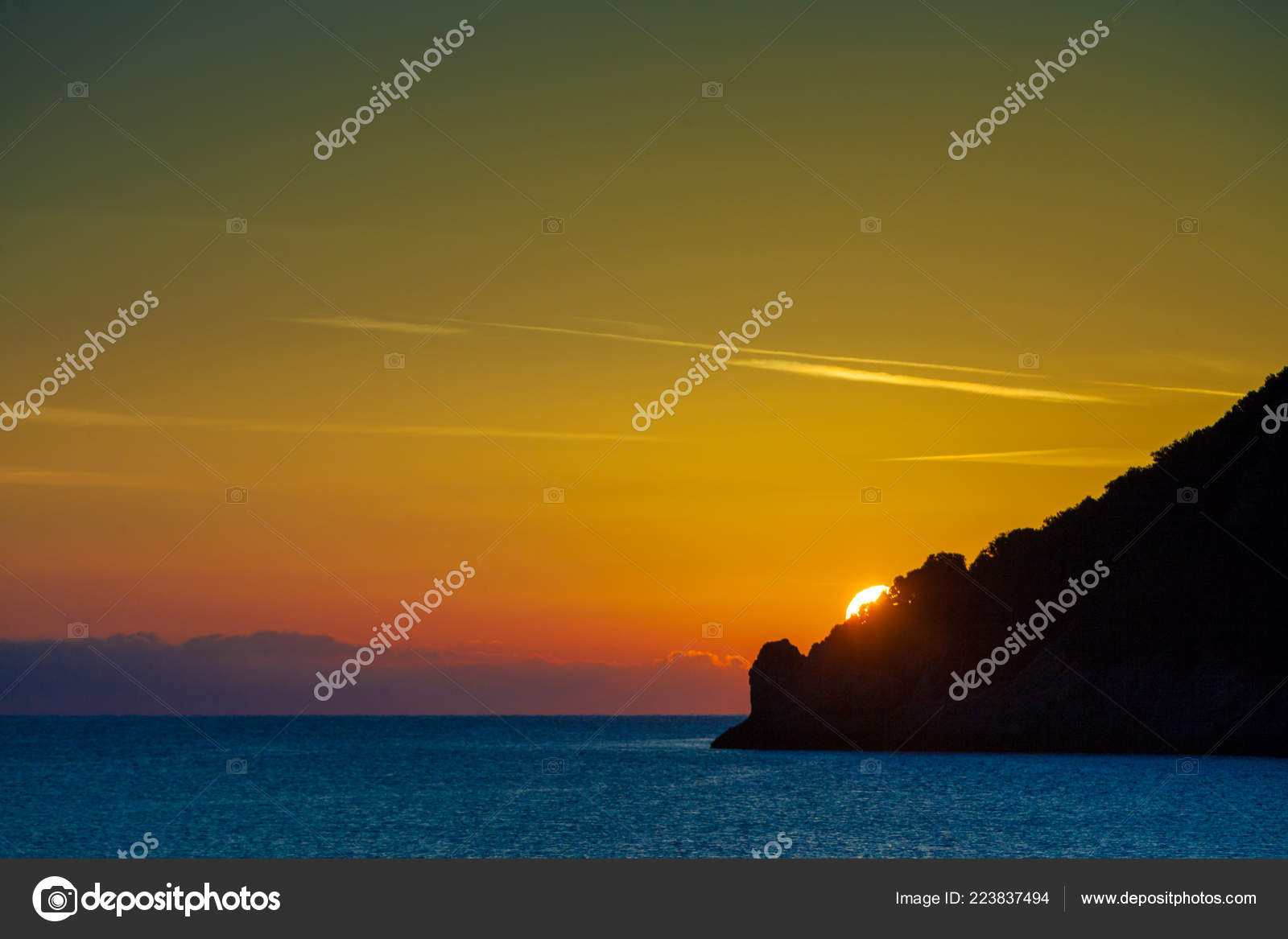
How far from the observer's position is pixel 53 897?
1373 centimetres

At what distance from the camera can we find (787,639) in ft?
329

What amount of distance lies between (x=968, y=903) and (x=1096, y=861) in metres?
2.04

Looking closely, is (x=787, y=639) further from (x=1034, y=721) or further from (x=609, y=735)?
(x=609, y=735)

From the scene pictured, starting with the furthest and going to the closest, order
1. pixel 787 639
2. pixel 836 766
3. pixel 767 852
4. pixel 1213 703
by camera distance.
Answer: pixel 787 639 < pixel 836 766 < pixel 1213 703 < pixel 767 852

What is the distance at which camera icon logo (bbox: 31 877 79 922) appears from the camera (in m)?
13.6

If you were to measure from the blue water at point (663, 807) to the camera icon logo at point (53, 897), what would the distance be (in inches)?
1097

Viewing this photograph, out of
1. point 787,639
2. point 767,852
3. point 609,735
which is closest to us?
point 767,852

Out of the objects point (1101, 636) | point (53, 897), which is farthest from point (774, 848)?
point (1101, 636)

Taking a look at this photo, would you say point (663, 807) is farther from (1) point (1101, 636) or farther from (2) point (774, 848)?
(1) point (1101, 636)

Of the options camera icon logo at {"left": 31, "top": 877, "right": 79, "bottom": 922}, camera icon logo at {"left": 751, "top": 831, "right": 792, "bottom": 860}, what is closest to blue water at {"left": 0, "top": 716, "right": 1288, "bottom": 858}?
camera icon logo at {"left": 751, "top": 831, "right": 792, "bottom": 860}

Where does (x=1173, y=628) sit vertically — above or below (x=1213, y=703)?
above

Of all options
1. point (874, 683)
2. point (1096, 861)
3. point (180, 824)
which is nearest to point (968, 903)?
point (1096, 861)

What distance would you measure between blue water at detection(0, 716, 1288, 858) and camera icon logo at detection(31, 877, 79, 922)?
91.4 feet

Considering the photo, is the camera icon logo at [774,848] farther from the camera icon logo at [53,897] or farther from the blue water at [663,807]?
the camera icon logo at [53,897]
